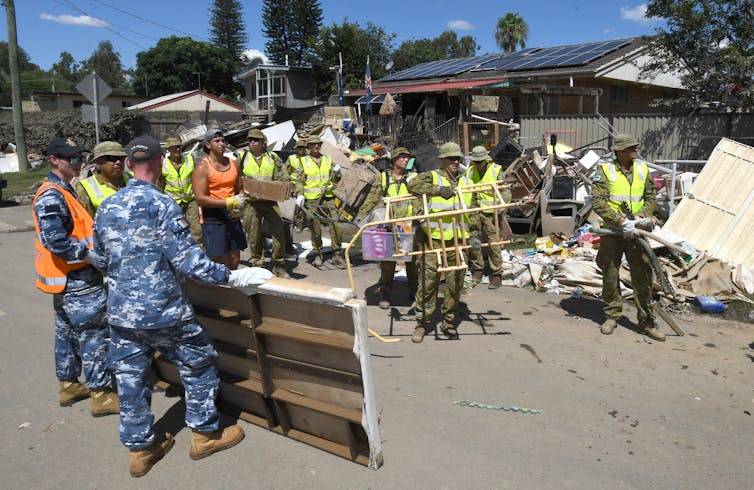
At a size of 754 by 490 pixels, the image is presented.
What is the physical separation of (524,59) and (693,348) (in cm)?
1992

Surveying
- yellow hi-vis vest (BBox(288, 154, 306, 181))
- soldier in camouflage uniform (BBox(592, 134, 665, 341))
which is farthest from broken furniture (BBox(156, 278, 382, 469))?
yellow hi-vis vest (BBox(288, 154, 306, 181))

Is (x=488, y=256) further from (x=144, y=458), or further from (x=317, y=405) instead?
(x=144, y=458)

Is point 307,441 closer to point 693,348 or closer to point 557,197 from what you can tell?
point 693,348

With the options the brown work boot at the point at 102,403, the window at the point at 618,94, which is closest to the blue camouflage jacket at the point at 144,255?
the brown work boot at the point at 102,403

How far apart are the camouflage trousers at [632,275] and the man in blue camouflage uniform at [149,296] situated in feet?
12.9

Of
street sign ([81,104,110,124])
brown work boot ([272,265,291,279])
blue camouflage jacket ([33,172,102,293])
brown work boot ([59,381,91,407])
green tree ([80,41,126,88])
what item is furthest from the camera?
green tree ([80,41,126,88])

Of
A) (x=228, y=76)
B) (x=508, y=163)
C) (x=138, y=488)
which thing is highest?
(x=228, y=76)

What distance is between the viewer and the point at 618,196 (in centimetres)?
569

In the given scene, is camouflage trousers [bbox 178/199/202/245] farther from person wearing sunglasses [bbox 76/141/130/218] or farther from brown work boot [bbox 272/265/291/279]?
person wearing sunglasses [bbox 76/141/130/218]

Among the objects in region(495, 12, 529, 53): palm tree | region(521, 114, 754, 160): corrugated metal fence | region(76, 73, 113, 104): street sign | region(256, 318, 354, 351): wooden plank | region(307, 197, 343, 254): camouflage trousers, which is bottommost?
region(256, 318, 354, 351): wooden plank

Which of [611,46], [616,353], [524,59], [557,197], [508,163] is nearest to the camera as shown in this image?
[616,353]

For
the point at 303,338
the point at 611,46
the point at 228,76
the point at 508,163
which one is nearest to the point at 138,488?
the point at 303,338

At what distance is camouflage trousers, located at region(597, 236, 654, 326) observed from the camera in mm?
5621

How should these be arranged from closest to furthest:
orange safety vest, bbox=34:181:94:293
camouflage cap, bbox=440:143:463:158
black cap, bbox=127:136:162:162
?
black cap, bbox=127:136:162:162
orange safety vest, bbox=34:181:94:293
camouflage cap, bbox=440:143:463:158
